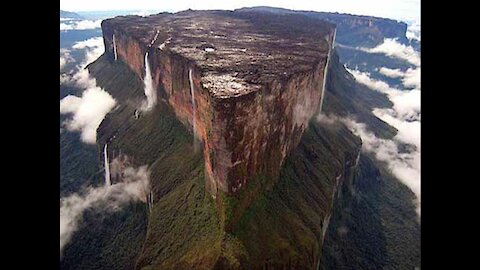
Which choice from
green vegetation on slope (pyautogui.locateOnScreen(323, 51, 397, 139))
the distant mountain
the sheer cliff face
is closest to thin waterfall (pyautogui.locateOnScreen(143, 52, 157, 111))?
the sheer cliff face

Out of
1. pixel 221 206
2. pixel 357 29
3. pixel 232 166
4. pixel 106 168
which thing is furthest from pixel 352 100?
pixel 357 29

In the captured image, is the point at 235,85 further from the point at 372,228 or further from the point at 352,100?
the point at 352,100

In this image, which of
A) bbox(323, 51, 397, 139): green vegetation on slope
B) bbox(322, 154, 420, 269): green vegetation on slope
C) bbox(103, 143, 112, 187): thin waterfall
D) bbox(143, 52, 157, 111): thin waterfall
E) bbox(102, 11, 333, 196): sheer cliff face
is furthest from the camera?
bbox(323, 51, 397, 139): green vegetation on slope

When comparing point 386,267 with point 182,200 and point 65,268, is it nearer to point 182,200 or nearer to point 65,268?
point 182,200

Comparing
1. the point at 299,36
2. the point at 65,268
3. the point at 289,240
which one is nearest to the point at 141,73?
the point at 299,36

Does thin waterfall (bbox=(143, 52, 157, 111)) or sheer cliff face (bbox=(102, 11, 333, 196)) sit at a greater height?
sheer cliff face (bbox=(102, 11, 333, 196))

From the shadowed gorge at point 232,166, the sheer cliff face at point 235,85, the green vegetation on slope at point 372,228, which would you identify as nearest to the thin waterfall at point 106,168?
the shadowed gorge at point 232,166

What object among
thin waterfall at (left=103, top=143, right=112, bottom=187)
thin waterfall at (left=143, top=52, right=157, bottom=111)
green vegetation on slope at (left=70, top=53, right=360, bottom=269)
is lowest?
thin waterfall at (left=103, top=143, right=112, bottom=187)

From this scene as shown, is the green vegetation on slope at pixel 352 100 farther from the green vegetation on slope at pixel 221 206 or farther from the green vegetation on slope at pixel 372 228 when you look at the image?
the green vegetation on slope at pixel 221 206

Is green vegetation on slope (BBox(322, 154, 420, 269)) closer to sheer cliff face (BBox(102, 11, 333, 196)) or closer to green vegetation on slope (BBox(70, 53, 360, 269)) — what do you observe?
green vegetation on slope (BBox(70, 53, 360, 269))
